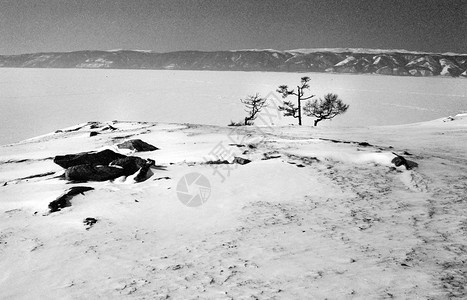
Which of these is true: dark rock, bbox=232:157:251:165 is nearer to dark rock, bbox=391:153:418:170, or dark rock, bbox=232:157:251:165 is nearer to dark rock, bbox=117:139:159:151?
dark rock, bbox=117:139:159:151

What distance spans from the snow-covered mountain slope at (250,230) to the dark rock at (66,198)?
28 centimetres

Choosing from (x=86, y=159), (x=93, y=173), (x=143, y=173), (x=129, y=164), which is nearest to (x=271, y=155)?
(x=143, y=173)

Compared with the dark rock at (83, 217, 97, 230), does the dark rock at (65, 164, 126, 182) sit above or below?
above

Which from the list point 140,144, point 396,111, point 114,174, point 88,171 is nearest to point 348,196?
Answer: point 114,174

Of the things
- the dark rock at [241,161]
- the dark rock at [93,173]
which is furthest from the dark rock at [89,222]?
the dark rock at [241,161]

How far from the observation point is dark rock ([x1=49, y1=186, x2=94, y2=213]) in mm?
10887

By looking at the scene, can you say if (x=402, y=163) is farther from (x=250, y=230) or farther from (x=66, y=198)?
(x=66, y=198)

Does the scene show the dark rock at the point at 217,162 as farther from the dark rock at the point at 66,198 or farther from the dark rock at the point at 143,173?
the dark rock at the point at 66,198

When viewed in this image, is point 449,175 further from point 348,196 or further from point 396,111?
point 396,111

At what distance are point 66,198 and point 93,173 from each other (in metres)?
2.41

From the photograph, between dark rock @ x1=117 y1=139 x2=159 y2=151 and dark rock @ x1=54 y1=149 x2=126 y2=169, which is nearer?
dark rock @ x1=54 y1=149 x2=126 y2=169

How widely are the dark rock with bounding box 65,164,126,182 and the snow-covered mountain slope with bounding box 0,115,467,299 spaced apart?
43cm

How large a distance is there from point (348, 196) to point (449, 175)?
5211 millimetres

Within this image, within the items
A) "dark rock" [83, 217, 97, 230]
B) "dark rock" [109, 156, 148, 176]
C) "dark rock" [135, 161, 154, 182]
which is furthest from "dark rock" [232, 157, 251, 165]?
"dark rock" [83, 217, 97, 230]
